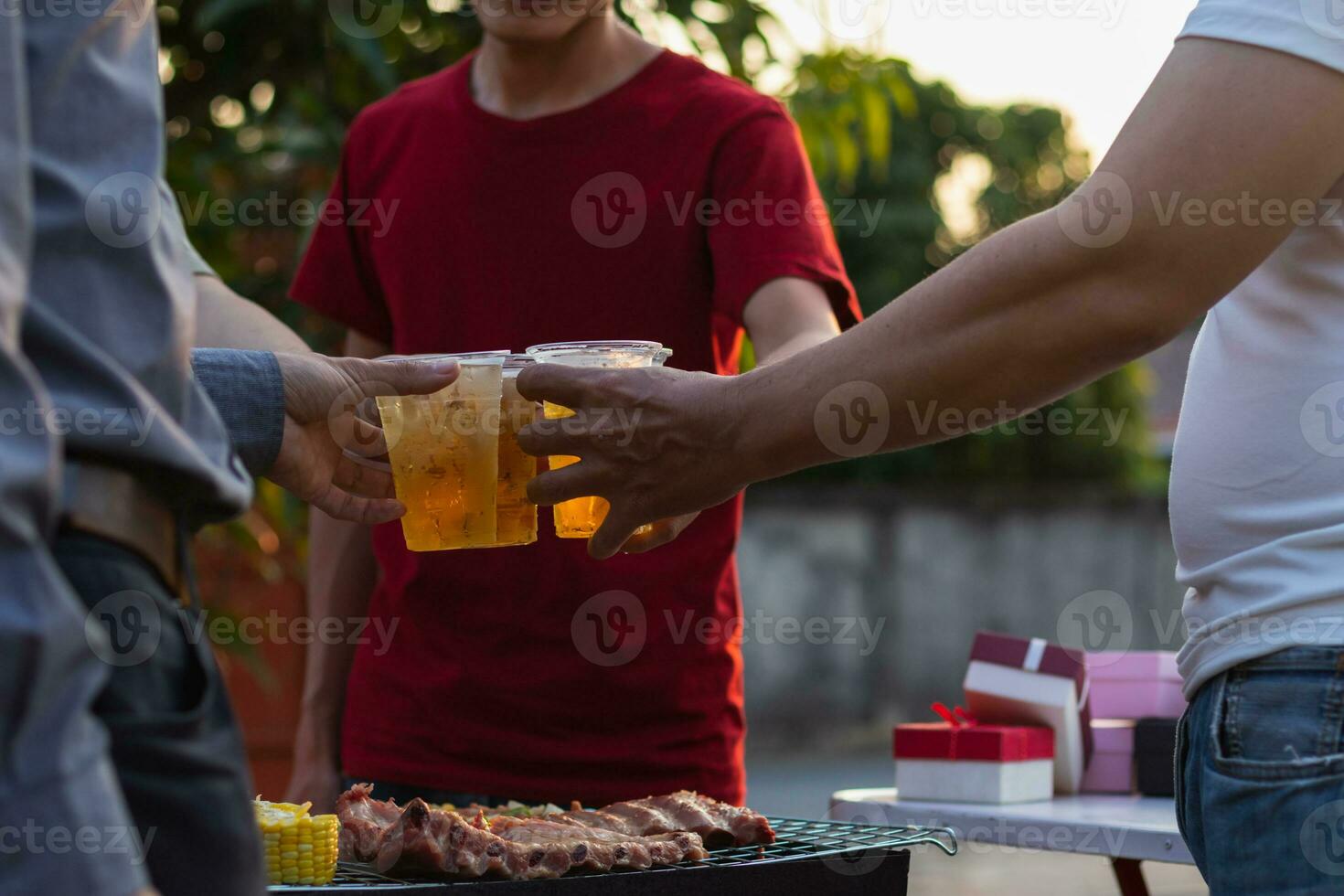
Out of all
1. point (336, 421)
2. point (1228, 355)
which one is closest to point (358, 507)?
point (336, 421)

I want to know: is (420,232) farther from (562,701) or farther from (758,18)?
(758,18)

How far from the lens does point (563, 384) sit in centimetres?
221

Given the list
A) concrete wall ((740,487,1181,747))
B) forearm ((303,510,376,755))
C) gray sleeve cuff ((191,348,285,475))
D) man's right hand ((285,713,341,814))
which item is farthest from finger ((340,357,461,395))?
concrete wall ((740,487,1181,747))

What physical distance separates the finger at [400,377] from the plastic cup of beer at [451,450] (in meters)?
0.02

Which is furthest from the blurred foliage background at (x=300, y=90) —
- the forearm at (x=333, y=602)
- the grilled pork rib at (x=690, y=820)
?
the grilled pork rib at (x=690, y=820)

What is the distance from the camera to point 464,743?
287 cm

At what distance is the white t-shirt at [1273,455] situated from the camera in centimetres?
163

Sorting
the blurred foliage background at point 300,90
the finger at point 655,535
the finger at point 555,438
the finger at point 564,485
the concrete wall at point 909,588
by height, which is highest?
the blurred foliage background at point 300,90

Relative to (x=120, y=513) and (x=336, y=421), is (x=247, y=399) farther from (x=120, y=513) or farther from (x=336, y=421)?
(x=120, y=513)

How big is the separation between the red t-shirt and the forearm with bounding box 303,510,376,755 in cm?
20

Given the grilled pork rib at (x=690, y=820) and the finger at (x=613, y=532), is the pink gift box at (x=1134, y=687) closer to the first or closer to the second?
the grilled pork rib at (x=690, y=820)

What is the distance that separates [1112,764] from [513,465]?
1.75 metres

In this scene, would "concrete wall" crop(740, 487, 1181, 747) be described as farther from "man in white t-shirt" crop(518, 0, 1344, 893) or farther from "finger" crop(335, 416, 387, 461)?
"man in white t-shirt" crop(518, 0, 1344, 893)

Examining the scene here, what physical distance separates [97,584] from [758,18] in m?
3.84
